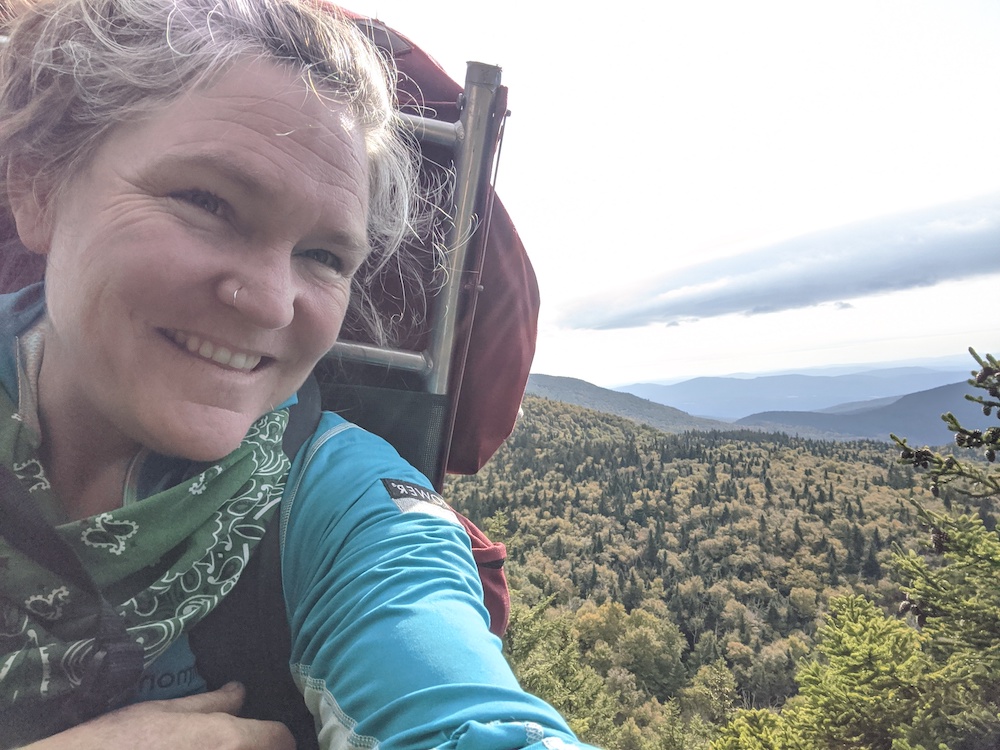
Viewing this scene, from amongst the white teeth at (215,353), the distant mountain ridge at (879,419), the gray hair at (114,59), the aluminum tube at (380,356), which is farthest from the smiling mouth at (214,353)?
the distant mountain ridge at (879,419)

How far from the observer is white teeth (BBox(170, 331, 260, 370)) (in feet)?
2.08

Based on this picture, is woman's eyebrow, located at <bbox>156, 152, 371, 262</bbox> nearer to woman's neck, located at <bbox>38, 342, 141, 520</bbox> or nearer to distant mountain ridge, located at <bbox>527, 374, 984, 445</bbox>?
woman's neck, located at <bbox>38, 342, 141, 520</bbox>

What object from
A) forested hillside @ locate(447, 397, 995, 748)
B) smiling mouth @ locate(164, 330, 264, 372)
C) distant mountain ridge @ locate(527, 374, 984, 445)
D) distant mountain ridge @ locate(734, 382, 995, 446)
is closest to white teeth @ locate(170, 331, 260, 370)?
smiling mouth @ locate(164, 330, 264, 372)

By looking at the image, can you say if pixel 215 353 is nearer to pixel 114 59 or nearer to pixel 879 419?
pixel 114 59

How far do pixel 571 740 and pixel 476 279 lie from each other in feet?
2.42

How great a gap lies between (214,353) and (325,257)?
19 cm

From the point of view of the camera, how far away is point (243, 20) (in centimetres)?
67

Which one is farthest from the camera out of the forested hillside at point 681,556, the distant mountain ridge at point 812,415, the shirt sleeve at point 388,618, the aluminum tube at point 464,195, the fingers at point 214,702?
the distant mountain ridge at point 812,415

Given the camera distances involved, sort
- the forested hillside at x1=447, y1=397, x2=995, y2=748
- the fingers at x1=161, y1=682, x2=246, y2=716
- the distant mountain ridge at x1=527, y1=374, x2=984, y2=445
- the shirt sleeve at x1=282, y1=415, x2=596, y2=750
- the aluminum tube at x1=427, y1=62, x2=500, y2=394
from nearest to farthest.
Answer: the shirt sleeve at x1=282, y1=415, x2=596, y2=750, the fingers at x1=161, y1=682, x2=246, y2=716, the aluminum tube at x1=427, y1=62, x2=500, y2=394, the forested hillside at x1=447, y1=397, x2=995, y2=748, the distant mountain ridge at x1=527, y1=374, x2=984, y2=445

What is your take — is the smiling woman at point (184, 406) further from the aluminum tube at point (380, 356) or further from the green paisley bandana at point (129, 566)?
the aluminum tube at point (380, 356)

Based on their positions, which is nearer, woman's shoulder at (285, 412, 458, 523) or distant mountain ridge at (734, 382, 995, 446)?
woman's shoulder at (285, 412, 458, 523)

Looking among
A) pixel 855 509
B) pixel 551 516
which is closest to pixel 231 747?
pixel 551 516

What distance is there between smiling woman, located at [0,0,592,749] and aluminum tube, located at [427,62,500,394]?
27 cm

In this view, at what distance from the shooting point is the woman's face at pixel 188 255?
608 millimetres
